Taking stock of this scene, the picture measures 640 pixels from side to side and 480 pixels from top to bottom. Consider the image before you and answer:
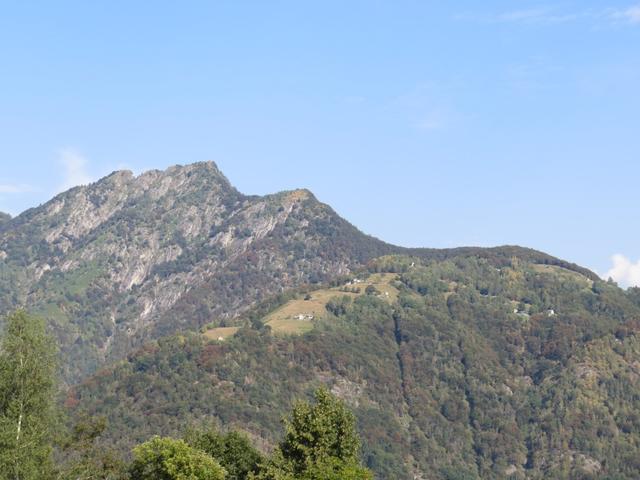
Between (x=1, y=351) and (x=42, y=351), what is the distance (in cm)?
405

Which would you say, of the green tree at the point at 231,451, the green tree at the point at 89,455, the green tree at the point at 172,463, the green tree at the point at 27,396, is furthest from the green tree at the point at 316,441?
the green tree at the point at 27,396

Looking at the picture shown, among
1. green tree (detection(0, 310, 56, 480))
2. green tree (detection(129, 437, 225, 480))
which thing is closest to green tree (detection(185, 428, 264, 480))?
green tree (detection(129, 437, 225, 480))

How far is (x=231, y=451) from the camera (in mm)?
129500

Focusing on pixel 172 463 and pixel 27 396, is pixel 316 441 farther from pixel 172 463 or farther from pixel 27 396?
pixel 27 396

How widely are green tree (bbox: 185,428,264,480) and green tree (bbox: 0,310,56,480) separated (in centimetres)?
3606

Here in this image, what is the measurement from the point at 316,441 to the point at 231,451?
848 inches

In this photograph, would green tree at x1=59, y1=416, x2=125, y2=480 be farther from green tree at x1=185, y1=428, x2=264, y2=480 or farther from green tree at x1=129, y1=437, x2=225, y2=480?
green tree at x1=185, y1=428, x2=264, y2=480

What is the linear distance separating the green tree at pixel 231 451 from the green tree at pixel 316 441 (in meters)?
13.4

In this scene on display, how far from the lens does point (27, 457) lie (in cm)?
8662

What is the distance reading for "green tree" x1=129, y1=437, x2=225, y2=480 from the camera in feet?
324

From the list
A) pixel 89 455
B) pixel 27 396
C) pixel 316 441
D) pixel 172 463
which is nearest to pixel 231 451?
pixel 316 441

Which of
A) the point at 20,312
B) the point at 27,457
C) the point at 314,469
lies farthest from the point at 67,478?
the point at 314,469

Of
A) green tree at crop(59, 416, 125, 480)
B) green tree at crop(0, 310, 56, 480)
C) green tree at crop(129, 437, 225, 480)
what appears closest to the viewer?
green tree at crop(0, 310, 56, 480)

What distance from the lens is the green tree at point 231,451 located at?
125938mm
